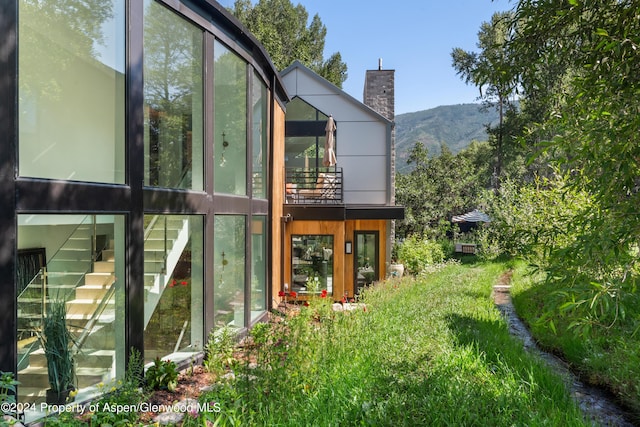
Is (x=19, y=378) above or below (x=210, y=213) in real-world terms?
below

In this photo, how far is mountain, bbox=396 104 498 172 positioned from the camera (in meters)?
110

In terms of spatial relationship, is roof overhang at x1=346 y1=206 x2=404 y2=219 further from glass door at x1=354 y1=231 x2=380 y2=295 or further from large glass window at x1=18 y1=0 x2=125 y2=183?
large glass window at x1=18 y1=0 x2=125 y2=183

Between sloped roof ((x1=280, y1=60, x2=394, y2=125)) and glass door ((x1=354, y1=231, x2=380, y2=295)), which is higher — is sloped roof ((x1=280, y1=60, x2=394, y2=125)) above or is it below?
above

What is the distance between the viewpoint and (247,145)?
23.3 feet

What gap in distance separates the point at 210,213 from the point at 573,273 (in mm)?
4472

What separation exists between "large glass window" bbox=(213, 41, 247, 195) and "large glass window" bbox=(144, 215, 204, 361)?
1.02 metres

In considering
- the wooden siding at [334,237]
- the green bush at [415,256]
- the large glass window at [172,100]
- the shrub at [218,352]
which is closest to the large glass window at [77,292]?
the large glass window at [172,100]

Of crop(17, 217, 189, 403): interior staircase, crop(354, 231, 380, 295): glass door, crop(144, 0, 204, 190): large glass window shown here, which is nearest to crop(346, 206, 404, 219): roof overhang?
crop(354, 231, 380, 295): glass door

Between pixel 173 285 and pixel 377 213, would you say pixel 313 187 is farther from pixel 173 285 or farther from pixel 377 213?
pixel 173 285

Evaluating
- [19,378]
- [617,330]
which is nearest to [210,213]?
[19,378]

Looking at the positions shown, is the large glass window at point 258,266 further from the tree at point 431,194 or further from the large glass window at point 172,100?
the tree at point 431,194

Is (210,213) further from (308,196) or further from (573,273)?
(308,196)

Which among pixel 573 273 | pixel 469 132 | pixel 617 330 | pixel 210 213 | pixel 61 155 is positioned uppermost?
pixel 469 132

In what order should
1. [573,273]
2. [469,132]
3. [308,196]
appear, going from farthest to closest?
[469,132] < [308,196] < [573,273]
